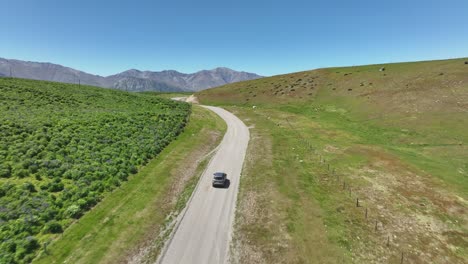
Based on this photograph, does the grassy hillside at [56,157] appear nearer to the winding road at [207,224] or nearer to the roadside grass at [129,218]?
the roadside grass at [129,218]

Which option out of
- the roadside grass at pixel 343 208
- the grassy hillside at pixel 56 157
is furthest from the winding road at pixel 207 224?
the grassy hillside at pixel 56 157

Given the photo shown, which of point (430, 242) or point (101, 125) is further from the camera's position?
point (101, 125)

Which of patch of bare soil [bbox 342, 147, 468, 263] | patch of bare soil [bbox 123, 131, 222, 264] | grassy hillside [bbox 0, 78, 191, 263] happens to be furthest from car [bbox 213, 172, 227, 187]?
patch of bare soil [bbox 342, 147, 468, 263]

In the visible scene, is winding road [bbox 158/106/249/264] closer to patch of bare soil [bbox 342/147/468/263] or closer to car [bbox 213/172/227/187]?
car [bbox 213/172/227/187]

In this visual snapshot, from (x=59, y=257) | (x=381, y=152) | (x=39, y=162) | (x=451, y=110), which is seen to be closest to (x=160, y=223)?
(x=59, y=257)

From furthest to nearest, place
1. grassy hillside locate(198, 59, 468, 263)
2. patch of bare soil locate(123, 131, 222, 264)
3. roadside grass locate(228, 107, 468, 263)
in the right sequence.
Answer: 1. grassy hillside locate(198, 59, 468, 263)
2. roadside grass locate(228, 107, 468, 263)
3. patch of bare soil locate(123, 131, 222, 264)

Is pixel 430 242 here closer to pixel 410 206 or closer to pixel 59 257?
pixel 410 206

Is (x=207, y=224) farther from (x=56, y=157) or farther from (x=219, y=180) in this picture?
(x=56, y=157)
